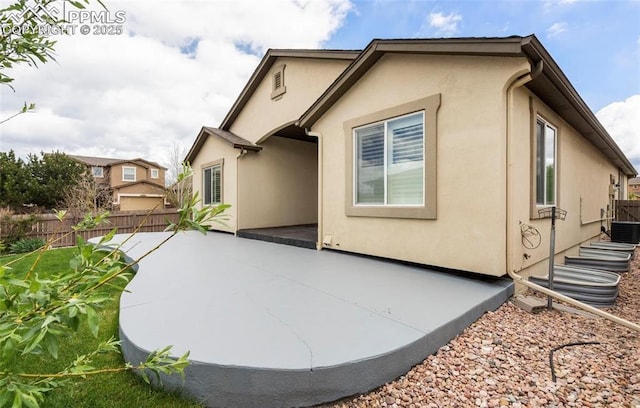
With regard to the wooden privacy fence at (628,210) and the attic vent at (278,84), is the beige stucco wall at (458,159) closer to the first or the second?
the attic vent at (278,84)

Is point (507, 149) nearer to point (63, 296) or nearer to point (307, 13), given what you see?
point (63, 296)

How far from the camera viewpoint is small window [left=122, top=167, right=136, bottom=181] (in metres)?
31.8

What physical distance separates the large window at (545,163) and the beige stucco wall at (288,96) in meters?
4.79

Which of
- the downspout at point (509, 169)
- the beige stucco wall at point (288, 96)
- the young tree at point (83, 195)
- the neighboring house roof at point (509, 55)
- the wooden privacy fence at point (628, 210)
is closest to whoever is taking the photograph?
the neighboring house roof at point (509, 55)

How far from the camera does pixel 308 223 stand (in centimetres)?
1206

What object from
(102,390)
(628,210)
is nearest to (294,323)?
(102,390)

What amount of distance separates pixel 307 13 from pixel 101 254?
1082cm

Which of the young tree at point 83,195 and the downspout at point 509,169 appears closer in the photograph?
the downspout at point 509,169

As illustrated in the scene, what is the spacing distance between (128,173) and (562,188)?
119 ft

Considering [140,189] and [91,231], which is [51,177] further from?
[91,231]

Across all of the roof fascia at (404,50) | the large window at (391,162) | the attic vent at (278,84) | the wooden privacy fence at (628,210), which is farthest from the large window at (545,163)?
the wooden privacy fence at (628,210)

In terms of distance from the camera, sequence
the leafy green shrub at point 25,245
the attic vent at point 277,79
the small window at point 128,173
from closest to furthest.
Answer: the attic vent at point 277,79 < the leafy green shrub at point 25,245 < the small window at point 128,173

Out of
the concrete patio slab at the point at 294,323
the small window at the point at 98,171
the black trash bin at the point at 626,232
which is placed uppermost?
the small window at the point at 98,171

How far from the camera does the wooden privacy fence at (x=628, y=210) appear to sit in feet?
42.3
